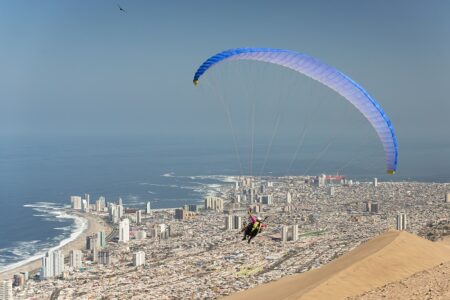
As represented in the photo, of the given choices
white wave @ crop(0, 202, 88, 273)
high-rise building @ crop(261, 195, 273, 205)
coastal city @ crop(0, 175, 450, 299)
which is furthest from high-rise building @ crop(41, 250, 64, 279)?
high-rise building @ crop(261, 195, 273, 205)

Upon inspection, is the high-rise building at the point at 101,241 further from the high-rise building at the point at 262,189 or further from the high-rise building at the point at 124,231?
the high-rise building at the point at 262,189

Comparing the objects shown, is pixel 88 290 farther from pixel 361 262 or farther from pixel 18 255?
pixel 361 262

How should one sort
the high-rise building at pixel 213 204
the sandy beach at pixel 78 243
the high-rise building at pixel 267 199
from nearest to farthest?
the sandy beach at pixel 78 243 < the high-rise building at pixel 213 204 < the high-rise building at pixel 267 199

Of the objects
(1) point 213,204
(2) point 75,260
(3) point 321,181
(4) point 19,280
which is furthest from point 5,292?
(3) point 321,181

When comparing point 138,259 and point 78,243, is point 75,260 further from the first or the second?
point 78,243

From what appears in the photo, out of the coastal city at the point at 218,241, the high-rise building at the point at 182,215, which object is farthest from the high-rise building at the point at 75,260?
the high-rise building at the point at 182,215

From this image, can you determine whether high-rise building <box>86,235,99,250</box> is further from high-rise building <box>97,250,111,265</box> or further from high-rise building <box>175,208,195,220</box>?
high-rise building <box>175,208,195,220</box>
